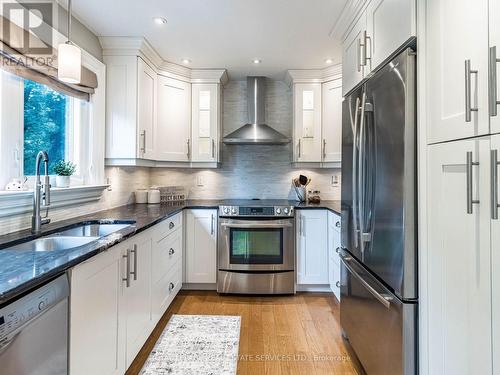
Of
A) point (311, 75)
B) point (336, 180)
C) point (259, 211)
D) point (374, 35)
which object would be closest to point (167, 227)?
point (259, 211)

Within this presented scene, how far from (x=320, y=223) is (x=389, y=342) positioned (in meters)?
1.75

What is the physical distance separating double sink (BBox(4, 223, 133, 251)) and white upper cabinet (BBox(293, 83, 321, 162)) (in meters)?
2.14

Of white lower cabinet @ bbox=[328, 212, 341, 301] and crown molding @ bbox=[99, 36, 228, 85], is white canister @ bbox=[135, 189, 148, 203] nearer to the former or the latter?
crown molding @ bbox=[99, 36, 228, 85]

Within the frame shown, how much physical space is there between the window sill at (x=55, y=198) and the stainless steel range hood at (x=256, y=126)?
1.53 metres

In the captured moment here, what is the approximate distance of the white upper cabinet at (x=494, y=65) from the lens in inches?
34.9

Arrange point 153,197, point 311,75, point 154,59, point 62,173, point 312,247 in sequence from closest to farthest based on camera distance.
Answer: point 62,173 < point 154,59 < point 312,247 < point 153,197 < point 311,75

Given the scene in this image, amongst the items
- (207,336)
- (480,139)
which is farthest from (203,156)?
(480,139)

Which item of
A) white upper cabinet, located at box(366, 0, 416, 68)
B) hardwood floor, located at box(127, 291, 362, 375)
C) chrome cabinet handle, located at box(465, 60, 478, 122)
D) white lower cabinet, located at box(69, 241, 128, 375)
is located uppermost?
white upper cabinet, located at box(366, 0, 416, 68)

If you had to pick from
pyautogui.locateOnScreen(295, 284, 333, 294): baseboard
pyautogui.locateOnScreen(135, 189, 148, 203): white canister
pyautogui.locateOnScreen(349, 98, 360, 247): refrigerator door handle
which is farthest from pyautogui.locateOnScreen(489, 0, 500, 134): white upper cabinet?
pyautogui.locateOnScreen(135, 189, 148, 203): white canister

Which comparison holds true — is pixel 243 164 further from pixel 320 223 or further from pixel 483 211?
pixel 483 211

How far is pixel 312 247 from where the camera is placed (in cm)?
321

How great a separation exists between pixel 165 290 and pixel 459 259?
7.29 feet

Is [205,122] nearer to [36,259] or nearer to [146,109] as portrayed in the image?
[146,109]

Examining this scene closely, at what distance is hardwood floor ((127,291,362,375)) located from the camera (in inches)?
79.7
